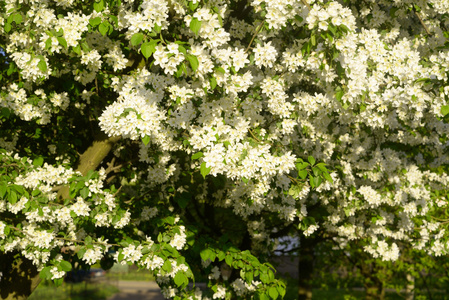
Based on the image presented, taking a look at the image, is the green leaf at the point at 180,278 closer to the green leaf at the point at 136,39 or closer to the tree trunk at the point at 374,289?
the green leaf at the point at 136,39

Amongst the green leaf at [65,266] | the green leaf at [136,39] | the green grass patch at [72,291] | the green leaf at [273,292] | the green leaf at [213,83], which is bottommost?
the green grass patch at [72,291]

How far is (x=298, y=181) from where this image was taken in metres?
5.75

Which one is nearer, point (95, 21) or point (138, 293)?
point (95, 21)

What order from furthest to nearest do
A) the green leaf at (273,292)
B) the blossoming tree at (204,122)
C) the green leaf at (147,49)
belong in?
the green leaf at (273,292) → the blossoming tree at (204,122) → the green leaf at (147,49)

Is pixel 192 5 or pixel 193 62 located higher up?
pixel 192 5

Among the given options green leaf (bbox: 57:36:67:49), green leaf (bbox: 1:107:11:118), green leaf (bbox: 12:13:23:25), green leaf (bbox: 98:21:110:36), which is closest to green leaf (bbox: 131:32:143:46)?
green leaf (bbox: 98:21:110:36)

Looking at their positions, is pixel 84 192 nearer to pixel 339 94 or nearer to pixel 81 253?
pixel 81 253

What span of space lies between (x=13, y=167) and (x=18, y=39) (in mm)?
1549

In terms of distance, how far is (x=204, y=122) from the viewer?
191 inches

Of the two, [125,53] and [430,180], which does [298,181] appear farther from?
[430,180]

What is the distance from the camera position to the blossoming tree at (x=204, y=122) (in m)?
4.61

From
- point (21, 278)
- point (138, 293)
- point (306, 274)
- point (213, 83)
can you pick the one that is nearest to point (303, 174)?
point (213, 83)

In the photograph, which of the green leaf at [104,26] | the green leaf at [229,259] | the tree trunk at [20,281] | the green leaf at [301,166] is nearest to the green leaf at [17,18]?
the green leaf at [104,26]

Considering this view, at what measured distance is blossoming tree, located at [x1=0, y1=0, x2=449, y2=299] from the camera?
461 cm
